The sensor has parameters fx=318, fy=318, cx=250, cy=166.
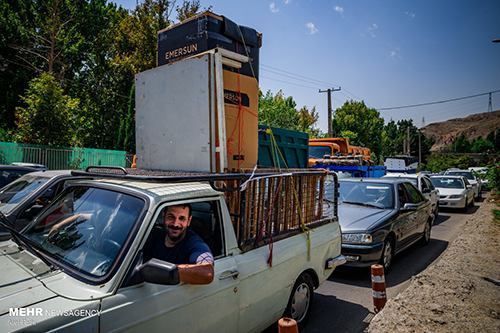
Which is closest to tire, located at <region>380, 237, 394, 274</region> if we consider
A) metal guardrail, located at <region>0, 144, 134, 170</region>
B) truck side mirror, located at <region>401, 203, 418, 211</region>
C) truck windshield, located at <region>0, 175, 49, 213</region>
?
truck side mirror, located at <region>401, 203, 418, 211</region>

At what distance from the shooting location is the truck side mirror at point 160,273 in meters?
1.90

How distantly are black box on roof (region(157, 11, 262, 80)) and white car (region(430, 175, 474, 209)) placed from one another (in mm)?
12656

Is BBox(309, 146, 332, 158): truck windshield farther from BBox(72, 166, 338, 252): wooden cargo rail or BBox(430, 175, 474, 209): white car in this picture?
BBox(72, 166, 338, 252): wooden cargo rail

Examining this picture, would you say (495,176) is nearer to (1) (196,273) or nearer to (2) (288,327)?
(2) (288,327)

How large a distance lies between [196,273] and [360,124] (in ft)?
148

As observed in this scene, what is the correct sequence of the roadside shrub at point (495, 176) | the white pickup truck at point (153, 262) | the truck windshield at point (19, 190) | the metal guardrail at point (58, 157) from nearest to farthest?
the white pickup truck at point (153, 262)
the truck windshield at point (19, 190)
the roadside shrub at point (495, 176)
the metal guardrail at point (58, 157)

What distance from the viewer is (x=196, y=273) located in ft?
7.12

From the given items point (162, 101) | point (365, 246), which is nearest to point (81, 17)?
point (162, 101)

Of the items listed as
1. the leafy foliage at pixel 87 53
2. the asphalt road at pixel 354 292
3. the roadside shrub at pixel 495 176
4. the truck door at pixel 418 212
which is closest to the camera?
the asphalt road at pixel 354 292

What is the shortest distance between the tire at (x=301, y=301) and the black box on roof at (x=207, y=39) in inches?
112

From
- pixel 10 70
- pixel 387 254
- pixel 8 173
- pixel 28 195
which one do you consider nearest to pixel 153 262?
pixel 28 195

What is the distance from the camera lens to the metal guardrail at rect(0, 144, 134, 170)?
Answer: 14023 millimetres

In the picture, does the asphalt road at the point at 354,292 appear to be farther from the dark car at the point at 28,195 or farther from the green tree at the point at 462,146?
the green tree at the point at 462,146

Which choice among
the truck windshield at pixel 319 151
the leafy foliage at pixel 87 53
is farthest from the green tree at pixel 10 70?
the truck windshield at pixel 319 151
